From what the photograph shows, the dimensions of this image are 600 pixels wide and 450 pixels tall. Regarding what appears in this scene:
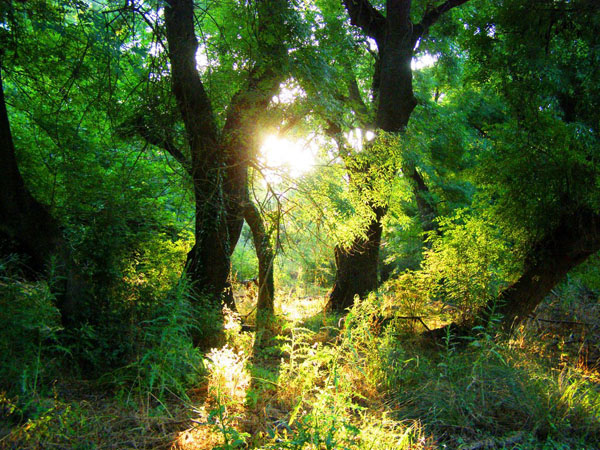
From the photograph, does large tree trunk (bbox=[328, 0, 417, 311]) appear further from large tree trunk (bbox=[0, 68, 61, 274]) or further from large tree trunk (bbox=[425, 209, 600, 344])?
large tree trunk (bbox=[0, 68, 61, 274])

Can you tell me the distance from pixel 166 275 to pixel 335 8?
22.7 ft

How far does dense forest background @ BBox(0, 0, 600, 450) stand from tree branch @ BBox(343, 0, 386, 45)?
0.14ft

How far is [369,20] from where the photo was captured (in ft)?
25.3

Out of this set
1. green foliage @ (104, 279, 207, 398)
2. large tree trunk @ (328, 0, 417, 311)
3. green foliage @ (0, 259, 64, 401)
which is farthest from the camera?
large tree trunk @ (328, 0, 417, 311)

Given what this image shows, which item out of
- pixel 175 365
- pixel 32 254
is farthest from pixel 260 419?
pixel 32 254

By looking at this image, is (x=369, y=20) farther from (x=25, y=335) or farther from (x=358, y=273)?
(x=25, y=335)

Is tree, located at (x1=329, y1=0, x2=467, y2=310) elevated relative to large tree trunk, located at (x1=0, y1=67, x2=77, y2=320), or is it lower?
elevated

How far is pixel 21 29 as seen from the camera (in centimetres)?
478

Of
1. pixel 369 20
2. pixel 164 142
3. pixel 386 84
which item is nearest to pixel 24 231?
pixel 164 142

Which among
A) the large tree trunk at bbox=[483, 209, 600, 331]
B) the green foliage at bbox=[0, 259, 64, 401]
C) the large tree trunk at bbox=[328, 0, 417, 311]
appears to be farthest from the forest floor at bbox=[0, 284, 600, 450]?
the large tree trunk at bbox=[328, 0, 417, 311]

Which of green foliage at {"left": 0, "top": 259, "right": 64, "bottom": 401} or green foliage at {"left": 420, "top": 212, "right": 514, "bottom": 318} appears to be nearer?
green foliage at {"left": 0, "top": 259, "right": 64, "bottom": 401}

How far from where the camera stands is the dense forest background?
3.04m


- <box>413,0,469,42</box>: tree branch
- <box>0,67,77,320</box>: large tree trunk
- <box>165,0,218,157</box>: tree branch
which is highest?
<box>413,0,469,42</box>: tree branch

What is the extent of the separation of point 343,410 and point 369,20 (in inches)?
289
